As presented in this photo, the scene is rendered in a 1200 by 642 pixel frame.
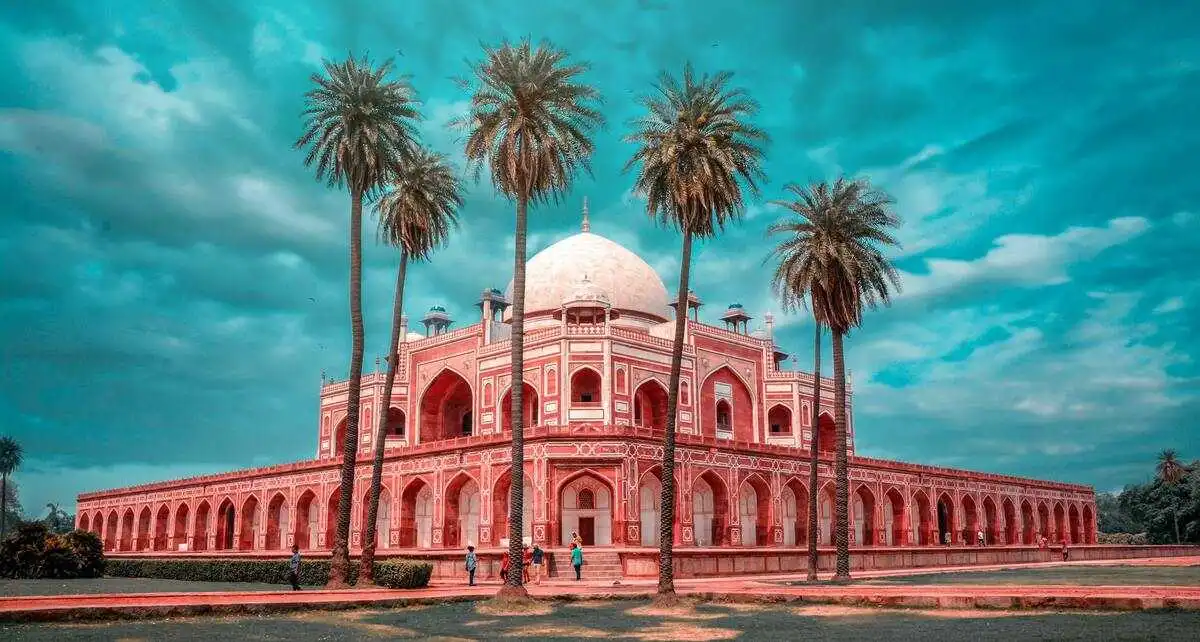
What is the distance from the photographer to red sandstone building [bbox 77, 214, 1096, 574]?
41562 mm

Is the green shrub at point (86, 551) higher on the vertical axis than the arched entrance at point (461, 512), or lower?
lower

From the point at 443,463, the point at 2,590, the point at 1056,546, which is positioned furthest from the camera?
the point at 1056,546

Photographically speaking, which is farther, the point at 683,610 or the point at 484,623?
the point at 683,610

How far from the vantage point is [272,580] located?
3541cm

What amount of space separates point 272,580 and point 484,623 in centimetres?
1892

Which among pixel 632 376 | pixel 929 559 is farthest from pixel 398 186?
pixel 929 559

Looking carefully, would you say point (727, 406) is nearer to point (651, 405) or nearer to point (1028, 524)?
point (651, 405)

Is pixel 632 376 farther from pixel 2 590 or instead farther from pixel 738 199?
pixel 2 590

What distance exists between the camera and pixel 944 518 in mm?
60500

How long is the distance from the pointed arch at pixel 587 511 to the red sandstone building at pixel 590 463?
0.23 feet

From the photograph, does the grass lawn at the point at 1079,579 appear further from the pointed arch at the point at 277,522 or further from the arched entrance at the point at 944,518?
the pointed arch at the point at 277,522

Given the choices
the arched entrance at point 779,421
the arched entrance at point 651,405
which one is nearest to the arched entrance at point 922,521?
the arched entrance at point 779,421

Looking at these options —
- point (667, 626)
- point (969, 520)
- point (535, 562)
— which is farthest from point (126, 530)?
point (667, 626)

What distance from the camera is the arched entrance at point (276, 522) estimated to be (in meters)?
55.3
